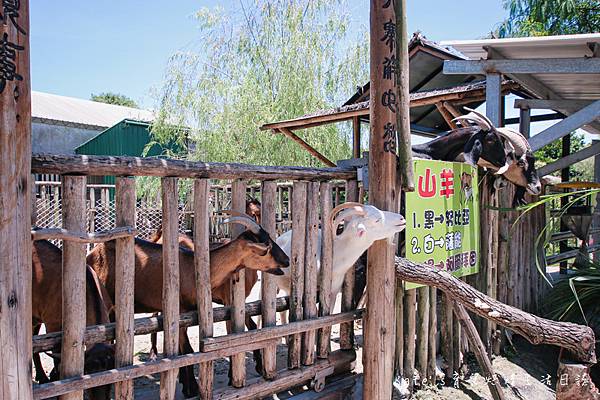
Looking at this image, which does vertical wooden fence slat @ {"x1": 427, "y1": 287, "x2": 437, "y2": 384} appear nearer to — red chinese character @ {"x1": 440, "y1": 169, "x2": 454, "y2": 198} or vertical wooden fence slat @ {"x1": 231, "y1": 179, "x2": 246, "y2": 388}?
red chinese character @ {"x1": 440, "y1": 169, "x2": 454, "y2": 198}

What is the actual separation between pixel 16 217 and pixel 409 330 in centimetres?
339

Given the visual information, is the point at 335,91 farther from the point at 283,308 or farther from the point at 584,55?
the point at 283,308

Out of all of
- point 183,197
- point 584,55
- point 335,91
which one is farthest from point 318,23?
point 584,55

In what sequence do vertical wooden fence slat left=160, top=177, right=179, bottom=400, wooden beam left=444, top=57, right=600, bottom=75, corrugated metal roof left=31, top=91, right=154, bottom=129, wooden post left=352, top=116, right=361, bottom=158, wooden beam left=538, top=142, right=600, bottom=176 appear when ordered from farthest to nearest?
corrugated metal roof left=31, top=91, right=154, bottom=129 → wooden post left=352, top=116, right=361, bottom=158 → wooden beam left=538, top=142, right=600, bottom=176 → wooden beam left=444, top=57, right=600, bottom=75 → vertical wooden fence slat left=160, top=177, right=179, bottom=400

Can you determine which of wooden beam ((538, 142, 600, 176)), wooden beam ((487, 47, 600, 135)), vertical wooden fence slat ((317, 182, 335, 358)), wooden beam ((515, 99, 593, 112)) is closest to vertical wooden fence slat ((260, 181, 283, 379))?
vertical wooden fence slat ((317, 182, 335, 358))

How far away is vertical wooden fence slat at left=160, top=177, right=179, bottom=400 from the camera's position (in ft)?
10.5

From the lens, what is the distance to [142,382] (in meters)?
4.57

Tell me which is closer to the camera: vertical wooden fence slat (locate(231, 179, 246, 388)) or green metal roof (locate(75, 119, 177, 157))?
vertical wooden fence slat (locate(231, 179, 246, 388))

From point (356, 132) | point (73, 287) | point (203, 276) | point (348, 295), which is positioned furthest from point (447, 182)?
point (356, 132)

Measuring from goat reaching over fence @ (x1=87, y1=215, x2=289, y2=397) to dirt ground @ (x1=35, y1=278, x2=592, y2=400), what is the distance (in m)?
0.67

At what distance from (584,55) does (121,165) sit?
5.32m

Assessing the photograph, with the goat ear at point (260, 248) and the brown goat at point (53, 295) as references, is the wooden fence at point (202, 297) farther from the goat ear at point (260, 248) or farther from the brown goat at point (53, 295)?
the brown goat at point (53, 295)

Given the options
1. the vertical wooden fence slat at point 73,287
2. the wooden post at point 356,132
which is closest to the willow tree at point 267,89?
the wooden post at point 356,132

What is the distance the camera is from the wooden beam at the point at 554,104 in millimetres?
6892
